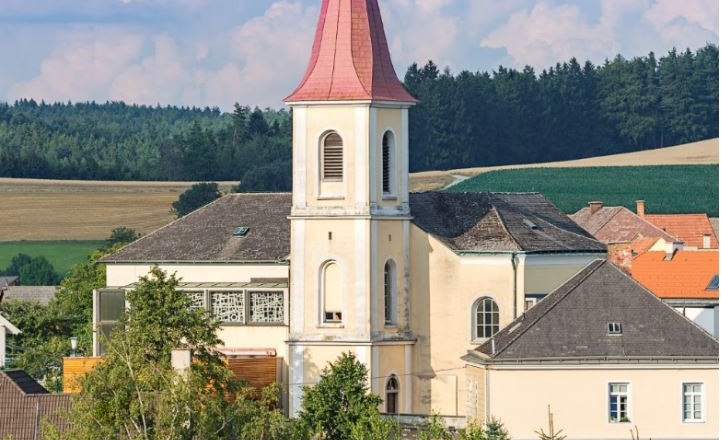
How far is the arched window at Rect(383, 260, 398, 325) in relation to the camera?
71125 mm

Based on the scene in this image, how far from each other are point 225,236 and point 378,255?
313 inches

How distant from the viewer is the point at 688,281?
81.0 m

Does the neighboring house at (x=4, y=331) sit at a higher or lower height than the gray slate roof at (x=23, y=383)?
higher

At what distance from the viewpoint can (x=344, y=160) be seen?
70750 mm

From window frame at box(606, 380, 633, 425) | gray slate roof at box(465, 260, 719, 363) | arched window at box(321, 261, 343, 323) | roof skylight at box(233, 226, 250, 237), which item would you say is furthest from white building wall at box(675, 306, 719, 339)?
window frame at box(606, 380, 633, 425)

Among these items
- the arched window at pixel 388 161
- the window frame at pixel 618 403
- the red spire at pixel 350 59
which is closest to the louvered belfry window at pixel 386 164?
the arched window at pixel 388 161

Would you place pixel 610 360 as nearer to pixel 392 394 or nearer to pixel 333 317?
pixel 392 394

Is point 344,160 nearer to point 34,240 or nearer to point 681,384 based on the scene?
point 681,384

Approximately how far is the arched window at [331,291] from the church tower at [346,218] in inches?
1.0

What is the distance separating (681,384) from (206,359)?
11.8 meters

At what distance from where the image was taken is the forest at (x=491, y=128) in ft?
531

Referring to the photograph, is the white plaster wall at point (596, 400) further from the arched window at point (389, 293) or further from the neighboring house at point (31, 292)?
the neighboring house at point (31, 292)

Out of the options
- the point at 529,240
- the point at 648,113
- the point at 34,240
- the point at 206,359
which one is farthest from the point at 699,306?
the point at 648,113

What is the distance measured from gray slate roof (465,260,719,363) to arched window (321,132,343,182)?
23.4 feet
